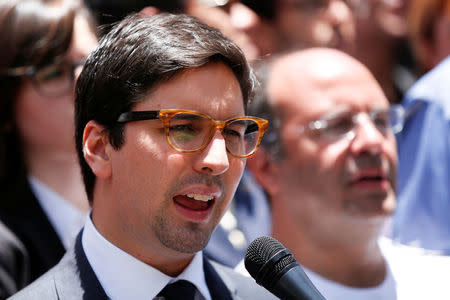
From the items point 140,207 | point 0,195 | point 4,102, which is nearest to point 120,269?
point 140,207

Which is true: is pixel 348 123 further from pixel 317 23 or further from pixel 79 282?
pixel 79 282

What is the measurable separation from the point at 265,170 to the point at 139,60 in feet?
4.66

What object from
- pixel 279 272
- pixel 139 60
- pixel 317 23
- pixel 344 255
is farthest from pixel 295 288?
pixel 317 23

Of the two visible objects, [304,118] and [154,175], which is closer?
[154,175]

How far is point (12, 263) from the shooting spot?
9.16 feet

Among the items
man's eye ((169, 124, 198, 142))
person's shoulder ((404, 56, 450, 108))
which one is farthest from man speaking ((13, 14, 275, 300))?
person's shoulder ((404, 56, 450, 108))

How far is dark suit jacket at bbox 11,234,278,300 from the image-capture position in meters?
1.99

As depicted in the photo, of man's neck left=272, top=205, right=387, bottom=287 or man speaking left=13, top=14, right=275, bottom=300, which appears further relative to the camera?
man's neck left=272, top=205, right=387, bottom=287

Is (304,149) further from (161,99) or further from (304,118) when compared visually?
(161,99)

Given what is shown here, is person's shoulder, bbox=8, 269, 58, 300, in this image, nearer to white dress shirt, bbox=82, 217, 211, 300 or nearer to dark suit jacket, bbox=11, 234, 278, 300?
dark suit jacket, bbox=11, 234, 278, 300

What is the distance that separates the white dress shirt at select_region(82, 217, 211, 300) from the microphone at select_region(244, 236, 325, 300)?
32 centimetres

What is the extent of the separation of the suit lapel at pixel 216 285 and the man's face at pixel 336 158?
3.06 ft

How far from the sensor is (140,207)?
1993 millimetres

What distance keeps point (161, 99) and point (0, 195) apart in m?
1.40
